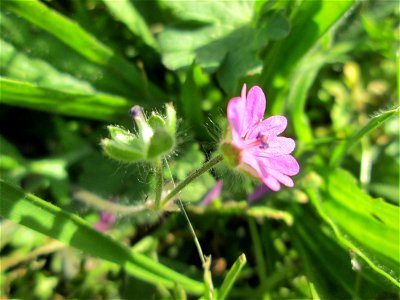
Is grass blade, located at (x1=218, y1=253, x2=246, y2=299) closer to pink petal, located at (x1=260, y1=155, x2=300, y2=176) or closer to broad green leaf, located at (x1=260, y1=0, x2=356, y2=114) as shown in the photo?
pink petal, located at (x1=260, y1=155, x2=300, y2=176)

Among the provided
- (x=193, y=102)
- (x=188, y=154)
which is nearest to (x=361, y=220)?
(x=188, y=154)

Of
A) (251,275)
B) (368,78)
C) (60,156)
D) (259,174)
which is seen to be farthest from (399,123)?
(60,156)

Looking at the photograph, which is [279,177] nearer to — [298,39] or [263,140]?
[263,140]

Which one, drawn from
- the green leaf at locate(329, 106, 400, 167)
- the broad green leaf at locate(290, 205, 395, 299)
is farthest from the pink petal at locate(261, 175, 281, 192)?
the broad green leaf at locate(290, 205, 395, 299)

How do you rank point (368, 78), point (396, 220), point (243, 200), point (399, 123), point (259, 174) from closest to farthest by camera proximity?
point (259, 174) < point (396, 220) < point (243, 200) < point (399, 123) < point (368, 78)

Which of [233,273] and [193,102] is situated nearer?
[233,273]

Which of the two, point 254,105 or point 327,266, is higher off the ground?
point 254,105

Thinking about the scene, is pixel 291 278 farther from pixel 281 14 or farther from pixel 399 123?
pixel 281 14
